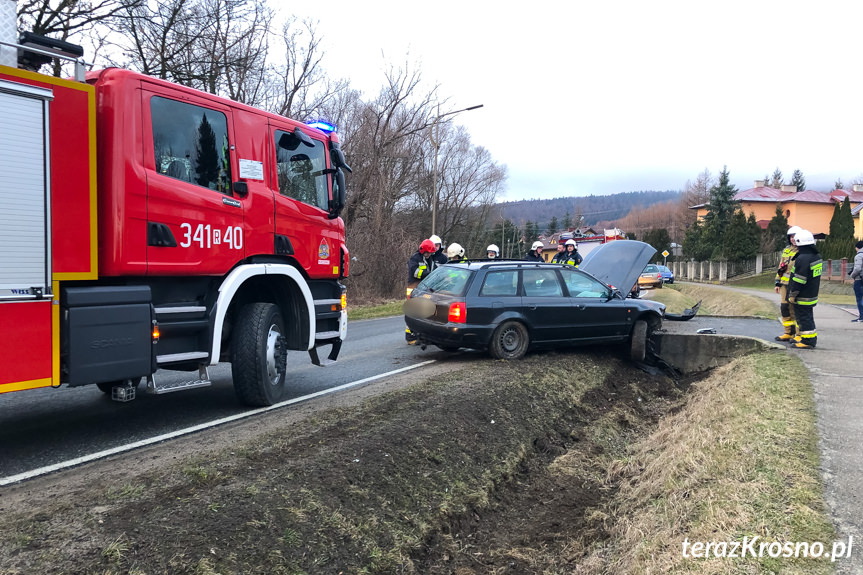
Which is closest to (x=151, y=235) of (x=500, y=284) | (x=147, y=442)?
(x=147, y=442)

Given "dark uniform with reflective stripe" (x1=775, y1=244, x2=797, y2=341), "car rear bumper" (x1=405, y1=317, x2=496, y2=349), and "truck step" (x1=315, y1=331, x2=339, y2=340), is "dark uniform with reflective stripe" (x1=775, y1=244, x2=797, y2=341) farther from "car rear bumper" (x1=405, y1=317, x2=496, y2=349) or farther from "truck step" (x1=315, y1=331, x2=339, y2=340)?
"truck step" (x1=315, y1=331, x2=339, y2=340)

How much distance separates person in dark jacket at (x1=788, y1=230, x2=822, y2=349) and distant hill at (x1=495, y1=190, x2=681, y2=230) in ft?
311

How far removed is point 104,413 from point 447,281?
Answer: 184 inches

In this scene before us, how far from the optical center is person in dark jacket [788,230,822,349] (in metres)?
9.41

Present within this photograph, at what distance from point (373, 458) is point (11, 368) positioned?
2.56m

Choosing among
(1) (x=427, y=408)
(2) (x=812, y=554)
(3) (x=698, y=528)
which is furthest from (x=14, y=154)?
(2) (x=812, y=554)

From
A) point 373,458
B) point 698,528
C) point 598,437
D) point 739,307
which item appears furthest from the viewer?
point 739,307

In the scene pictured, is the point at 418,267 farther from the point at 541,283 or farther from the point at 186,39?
the point at 186,39

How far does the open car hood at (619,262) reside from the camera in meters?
10.1

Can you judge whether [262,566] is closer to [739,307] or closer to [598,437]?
[598,437]

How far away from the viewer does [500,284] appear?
338 inches

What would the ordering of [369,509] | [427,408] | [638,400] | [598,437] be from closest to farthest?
[369,509]
[427,408]
[598,437]
[638,400]

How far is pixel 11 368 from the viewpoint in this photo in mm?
4055

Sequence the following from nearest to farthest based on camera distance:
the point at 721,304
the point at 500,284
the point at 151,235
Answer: the point at 151,235
the point at 500,284
the point at 721,304
